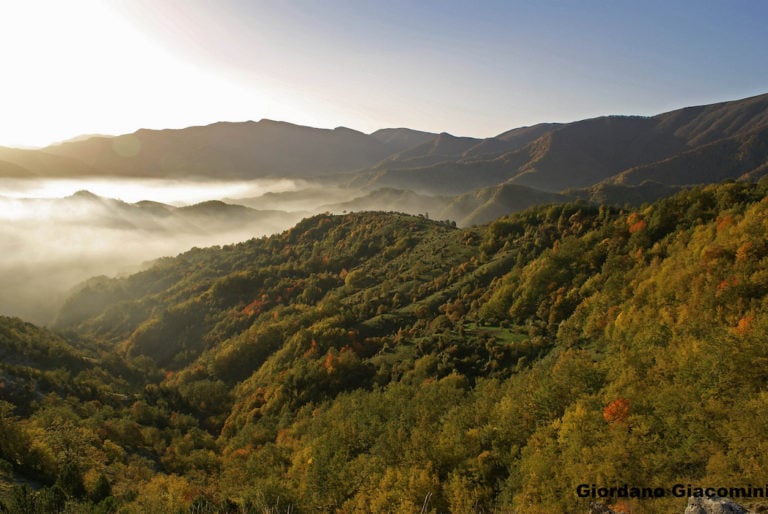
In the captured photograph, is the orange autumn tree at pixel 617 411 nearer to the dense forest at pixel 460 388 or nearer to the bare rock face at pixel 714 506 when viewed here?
the dense forest at pixel 460 388

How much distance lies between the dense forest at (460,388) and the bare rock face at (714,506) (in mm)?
5886

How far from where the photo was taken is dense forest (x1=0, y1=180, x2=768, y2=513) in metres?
34.7

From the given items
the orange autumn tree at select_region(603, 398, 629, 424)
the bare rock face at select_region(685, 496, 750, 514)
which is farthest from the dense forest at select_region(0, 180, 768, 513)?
the bare rock face at select_region(685, 496, 750, 514)

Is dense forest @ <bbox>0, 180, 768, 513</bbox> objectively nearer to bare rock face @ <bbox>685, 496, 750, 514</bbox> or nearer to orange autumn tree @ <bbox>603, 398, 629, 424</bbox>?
orange autumn tree @ <bbox>603, 398, 629, 424</bbox>

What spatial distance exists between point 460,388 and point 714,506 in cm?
4627

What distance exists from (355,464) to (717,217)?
64542 mm

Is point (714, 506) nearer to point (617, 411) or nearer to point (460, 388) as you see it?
point (617, 411)

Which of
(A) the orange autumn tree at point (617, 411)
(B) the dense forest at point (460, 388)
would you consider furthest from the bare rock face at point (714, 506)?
(A) the orange autumn tree at point (617, 411)

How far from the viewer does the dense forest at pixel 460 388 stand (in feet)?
114

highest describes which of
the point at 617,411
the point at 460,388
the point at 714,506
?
the point at 714,506

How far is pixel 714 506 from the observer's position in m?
19.1

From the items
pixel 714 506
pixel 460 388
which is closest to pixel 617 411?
pixel 714 506

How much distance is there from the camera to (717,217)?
6625 cm

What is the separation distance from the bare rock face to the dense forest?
589 centimetres
